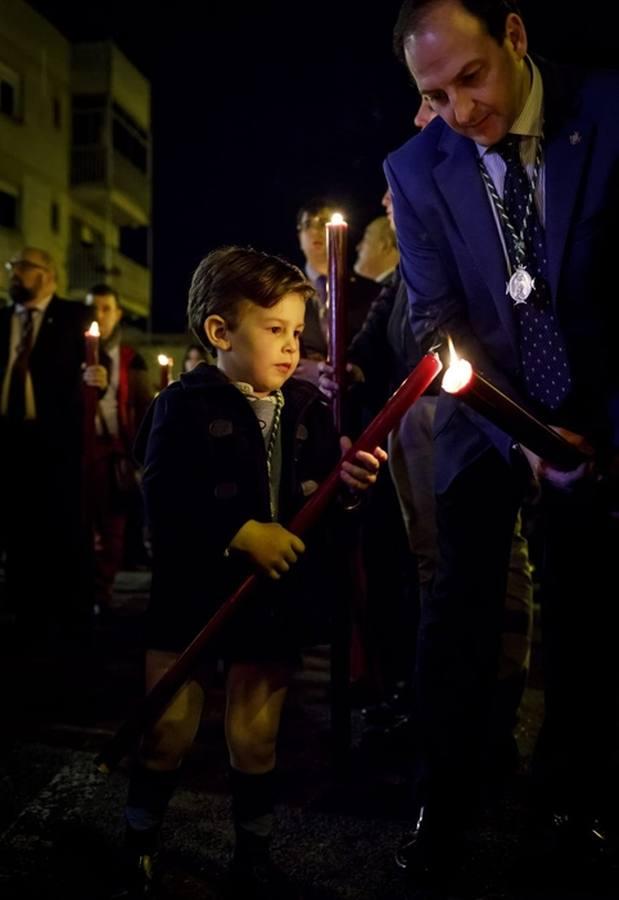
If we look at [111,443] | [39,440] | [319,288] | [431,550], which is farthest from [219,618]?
[111,443]

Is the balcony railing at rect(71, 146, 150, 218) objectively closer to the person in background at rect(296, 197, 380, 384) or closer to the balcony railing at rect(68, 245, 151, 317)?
the balcony railing at rect(68, 245, 151, 317)

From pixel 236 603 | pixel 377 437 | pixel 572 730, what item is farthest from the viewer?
pixel 572 730

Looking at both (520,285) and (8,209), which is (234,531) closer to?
(520,285)

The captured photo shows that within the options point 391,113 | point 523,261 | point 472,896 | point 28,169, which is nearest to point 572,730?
point 472,896

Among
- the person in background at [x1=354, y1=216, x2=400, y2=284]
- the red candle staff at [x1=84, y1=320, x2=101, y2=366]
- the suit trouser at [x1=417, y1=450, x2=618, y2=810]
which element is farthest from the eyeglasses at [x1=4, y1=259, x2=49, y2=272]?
the suit trouser at [x1=417, y1=450, x2=618, y2=810]

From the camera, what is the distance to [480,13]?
87.7 inches

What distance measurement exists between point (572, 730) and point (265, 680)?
0.99 m

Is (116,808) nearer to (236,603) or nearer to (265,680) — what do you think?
(265,680)

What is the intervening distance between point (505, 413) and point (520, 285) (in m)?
0.73

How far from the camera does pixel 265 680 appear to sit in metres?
2.38

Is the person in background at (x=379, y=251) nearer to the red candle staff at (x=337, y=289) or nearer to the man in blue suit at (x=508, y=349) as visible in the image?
the red candle staff at (x=337, y=289)

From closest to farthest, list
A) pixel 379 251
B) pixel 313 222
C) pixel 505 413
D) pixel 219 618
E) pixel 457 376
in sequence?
pixel 457 376 < pixel 505 413 < pixel 219 618 < pixel 313 222 < pixel 379 251

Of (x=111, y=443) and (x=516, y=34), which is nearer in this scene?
(x=516, y=34)

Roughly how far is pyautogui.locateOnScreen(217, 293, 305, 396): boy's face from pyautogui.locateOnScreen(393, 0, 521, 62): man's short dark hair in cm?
80
